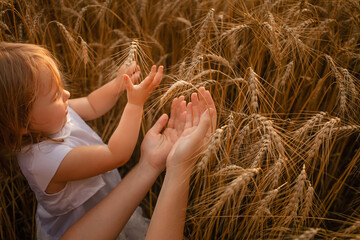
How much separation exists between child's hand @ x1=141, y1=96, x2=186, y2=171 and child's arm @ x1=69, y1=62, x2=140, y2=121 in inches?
8.5

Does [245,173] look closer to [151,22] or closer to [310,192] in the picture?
[310,192]

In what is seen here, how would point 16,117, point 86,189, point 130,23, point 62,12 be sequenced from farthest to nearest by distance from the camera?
point 130,23
point 62,12
point 86,189
point 16,117

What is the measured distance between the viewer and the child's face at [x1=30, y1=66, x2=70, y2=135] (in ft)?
2.91

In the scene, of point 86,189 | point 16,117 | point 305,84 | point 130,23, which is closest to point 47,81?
point 16,117

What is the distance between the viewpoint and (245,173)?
720 millimetres

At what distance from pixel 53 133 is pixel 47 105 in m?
0.16

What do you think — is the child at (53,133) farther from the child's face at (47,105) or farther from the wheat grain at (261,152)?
the wheat grain at (261,152)

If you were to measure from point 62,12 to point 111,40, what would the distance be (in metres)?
0.28

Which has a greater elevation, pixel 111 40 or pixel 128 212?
pixel 111 40

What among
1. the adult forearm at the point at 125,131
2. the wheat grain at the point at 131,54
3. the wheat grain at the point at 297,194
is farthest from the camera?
the adult forearm at the point at 125,131

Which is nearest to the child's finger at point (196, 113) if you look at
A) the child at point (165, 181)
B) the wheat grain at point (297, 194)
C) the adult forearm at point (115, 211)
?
the child at point (165, 181)

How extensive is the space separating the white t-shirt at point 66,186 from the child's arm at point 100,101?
0.05m

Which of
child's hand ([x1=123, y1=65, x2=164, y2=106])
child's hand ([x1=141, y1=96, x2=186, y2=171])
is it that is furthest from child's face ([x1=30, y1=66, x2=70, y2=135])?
child's hand ([x1=141, y1=96, x2=186, y2=171])

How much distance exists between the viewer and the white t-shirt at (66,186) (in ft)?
3.10
